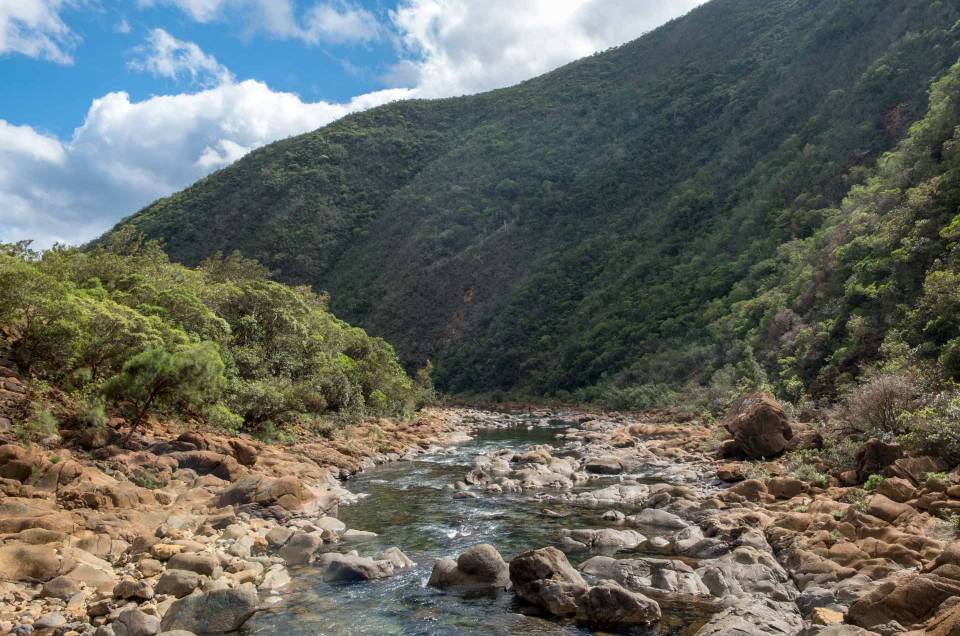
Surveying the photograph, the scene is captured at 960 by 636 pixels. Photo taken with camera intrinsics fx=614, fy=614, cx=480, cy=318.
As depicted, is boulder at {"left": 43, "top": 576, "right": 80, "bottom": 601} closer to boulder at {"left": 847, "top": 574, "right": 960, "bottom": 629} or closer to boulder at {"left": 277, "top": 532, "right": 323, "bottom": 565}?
boulder at {"left": 277, "top": 532, "right": 323, "bottom": 565}

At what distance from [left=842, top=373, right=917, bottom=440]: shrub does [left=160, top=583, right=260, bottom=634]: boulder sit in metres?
15.7

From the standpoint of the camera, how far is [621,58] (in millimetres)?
101812

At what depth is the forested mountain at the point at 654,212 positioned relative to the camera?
2953 centimetres

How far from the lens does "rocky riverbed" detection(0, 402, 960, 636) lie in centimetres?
915

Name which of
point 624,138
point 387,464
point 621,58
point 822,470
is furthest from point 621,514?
point 621,58

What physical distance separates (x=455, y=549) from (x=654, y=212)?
59946mm

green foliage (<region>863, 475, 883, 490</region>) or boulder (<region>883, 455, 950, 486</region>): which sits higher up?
boulder (<region>883, 455, 950, 486</region>)

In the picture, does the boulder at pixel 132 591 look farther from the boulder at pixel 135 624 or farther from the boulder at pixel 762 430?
the boulder at pixel 762 430

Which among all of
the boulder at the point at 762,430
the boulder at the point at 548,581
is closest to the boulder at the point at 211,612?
the boulder at the point at 548,581

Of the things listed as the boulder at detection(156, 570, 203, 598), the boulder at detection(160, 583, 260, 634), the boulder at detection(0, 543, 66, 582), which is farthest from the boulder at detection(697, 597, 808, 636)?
the boulder at detection(0, 543, 66, 582)

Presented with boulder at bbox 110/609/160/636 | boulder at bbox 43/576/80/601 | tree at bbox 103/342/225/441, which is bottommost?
boulder at bbox 110/609/160/636

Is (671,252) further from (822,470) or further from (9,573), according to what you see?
(9,573)

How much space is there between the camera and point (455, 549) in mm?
13219

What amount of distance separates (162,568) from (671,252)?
180 feet
